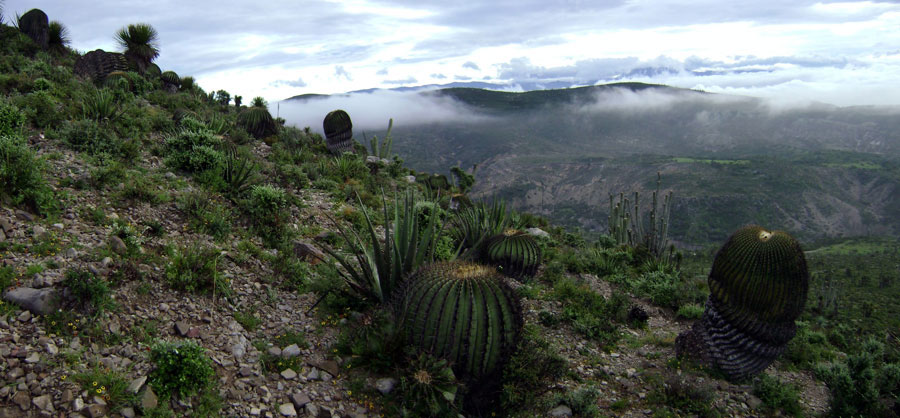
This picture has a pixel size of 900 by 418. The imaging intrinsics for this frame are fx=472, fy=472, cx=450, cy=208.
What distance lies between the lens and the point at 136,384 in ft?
12.5

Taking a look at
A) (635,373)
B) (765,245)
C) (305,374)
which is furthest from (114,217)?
(765,245)

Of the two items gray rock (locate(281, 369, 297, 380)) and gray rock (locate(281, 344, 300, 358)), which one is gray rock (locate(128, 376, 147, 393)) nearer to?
gray rock (locate(281, 369, 297, 380))

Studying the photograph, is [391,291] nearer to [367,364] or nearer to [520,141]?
[367,364]

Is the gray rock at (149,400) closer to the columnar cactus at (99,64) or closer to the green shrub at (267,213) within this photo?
the green shrub at (267,213)

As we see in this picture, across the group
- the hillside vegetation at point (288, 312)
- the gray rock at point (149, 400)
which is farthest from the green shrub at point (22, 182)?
the gray rock at point (149, 400)

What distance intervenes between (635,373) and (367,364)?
12.0 ft

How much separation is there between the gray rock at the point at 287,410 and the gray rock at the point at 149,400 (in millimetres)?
969

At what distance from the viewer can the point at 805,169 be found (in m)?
120

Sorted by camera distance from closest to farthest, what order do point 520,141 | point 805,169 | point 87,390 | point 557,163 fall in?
point 87,390, point 805,169, point 557,163, point 520,141

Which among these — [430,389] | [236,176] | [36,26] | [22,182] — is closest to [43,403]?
[430,389]

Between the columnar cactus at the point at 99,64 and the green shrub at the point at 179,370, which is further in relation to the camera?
the columnar cactus at the point at 99,64

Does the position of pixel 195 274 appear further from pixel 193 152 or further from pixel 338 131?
pixel 338 131

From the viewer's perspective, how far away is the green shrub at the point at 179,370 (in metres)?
3.92

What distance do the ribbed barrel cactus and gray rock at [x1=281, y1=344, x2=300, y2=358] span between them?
3.93 ft
